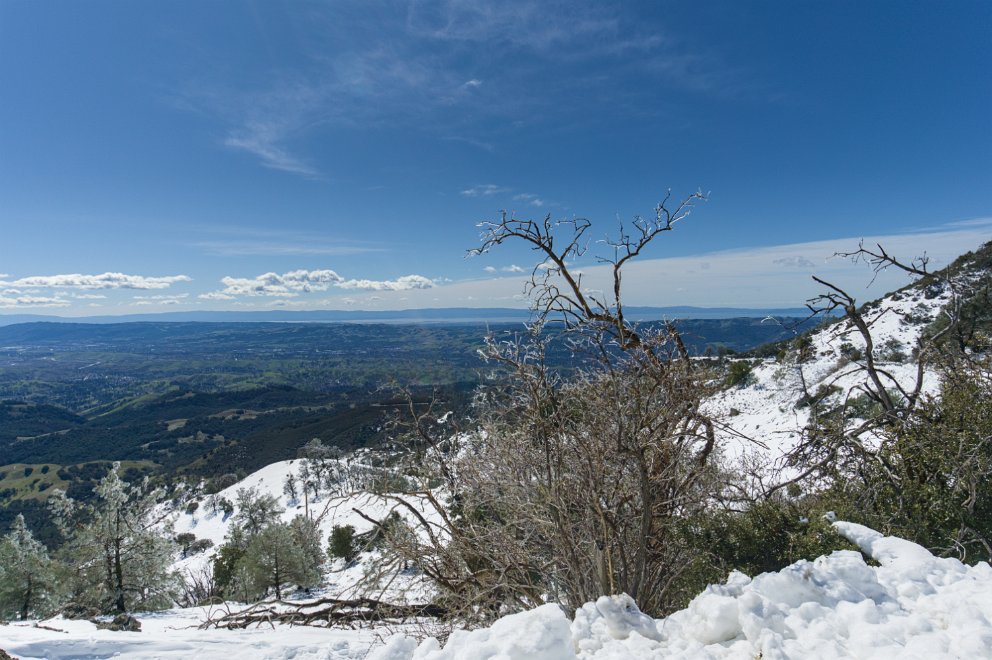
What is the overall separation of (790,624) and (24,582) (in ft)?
97.4

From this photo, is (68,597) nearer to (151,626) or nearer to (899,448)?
(151,626)

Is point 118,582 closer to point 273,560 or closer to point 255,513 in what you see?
point 273,560

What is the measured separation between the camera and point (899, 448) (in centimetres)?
619

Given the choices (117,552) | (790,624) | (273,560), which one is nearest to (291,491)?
(273,560)

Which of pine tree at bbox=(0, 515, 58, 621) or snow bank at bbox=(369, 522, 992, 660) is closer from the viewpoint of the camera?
snow bank at bbox=(369, 522, 992, 660)

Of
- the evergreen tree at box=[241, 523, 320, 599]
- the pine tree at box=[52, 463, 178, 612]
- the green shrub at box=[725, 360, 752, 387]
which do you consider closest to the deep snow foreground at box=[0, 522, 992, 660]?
the pine tree at box=[52, 463, 178, 612]

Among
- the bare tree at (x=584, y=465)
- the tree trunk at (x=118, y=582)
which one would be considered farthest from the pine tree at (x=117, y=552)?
the bare tree at (x=584, y=465)

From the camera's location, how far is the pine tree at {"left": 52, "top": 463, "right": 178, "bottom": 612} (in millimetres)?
19656

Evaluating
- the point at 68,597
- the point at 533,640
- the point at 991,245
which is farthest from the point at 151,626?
the point at 991,245

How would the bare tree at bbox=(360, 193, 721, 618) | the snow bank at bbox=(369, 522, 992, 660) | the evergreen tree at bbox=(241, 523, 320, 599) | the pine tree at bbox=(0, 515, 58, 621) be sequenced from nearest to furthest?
1. the snow bank at bbox=(369, 522, 992, 660)
2. the bare tree at bbox=(360, 193, 721, 618)
3. the pine tree at bbox=(0, 515, 58, 621)
4. the evergreen tree at bbox=(241, 523, 320, 599)

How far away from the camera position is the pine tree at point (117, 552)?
64.5 feet

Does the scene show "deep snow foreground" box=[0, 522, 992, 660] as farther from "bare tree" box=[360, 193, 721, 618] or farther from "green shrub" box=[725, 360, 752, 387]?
"green shrub" box=[725, 360, 752, 387]

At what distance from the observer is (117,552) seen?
19656 millimetres

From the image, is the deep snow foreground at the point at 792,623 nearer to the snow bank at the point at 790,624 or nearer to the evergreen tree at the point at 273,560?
the snow bank at the point at 790,624
